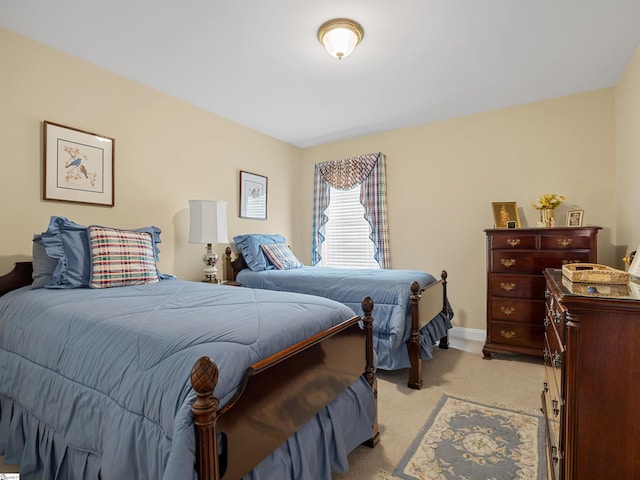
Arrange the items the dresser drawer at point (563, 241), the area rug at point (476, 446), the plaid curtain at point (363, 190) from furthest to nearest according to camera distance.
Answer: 1. the plaid curtain at point (363, 190)
2. the dresser drawer at point (563, 241)
3. the area rug at point (476, 446)

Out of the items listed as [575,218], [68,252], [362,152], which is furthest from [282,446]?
[362,152]

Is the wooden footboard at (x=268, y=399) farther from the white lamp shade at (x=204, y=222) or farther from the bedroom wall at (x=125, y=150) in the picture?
the bedroom wall at (x=125, y=150)

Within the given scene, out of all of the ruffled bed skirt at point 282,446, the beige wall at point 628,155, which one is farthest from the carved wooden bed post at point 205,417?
the beige wall at point 628,155

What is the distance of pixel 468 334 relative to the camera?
368 centimetres

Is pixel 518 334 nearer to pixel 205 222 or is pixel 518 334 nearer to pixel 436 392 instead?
pixel 436 392

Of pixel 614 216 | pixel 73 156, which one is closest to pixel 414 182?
pixel 614 216

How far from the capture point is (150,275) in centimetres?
236

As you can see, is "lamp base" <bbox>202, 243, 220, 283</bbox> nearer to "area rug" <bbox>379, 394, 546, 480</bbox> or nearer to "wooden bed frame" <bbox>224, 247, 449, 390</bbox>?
"wooden bed frame" <bbox>224, 247, 449, 390</bbox>

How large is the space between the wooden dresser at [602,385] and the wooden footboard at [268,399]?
33.8 inches

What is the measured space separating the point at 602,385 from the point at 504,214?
257cm

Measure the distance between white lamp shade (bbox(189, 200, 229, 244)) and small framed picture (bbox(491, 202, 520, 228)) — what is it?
2.77 m

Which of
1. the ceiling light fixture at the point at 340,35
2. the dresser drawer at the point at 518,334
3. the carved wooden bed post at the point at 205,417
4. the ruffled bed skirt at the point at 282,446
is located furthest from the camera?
the dresser drawer at the point at 518,334

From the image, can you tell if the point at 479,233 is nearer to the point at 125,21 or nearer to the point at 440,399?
the point at 440,399

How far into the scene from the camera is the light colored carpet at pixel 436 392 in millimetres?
1680
